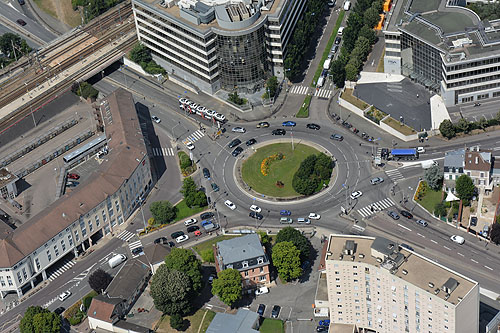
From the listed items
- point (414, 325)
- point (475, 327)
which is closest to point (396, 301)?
point (414, 325)

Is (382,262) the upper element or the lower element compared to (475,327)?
upper

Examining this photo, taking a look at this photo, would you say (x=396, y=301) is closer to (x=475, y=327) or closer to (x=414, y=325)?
(x=414, y=325)

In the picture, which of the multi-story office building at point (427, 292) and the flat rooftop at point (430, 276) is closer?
the multi-story office building at point (427, 292)

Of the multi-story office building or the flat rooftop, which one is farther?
the flat rooftop

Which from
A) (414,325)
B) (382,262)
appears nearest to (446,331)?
(414,325)

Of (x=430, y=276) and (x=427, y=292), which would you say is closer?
(x=427, y=292)

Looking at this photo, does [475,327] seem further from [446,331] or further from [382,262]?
[382,262]

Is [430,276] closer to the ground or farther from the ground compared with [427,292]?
closer to the ground
